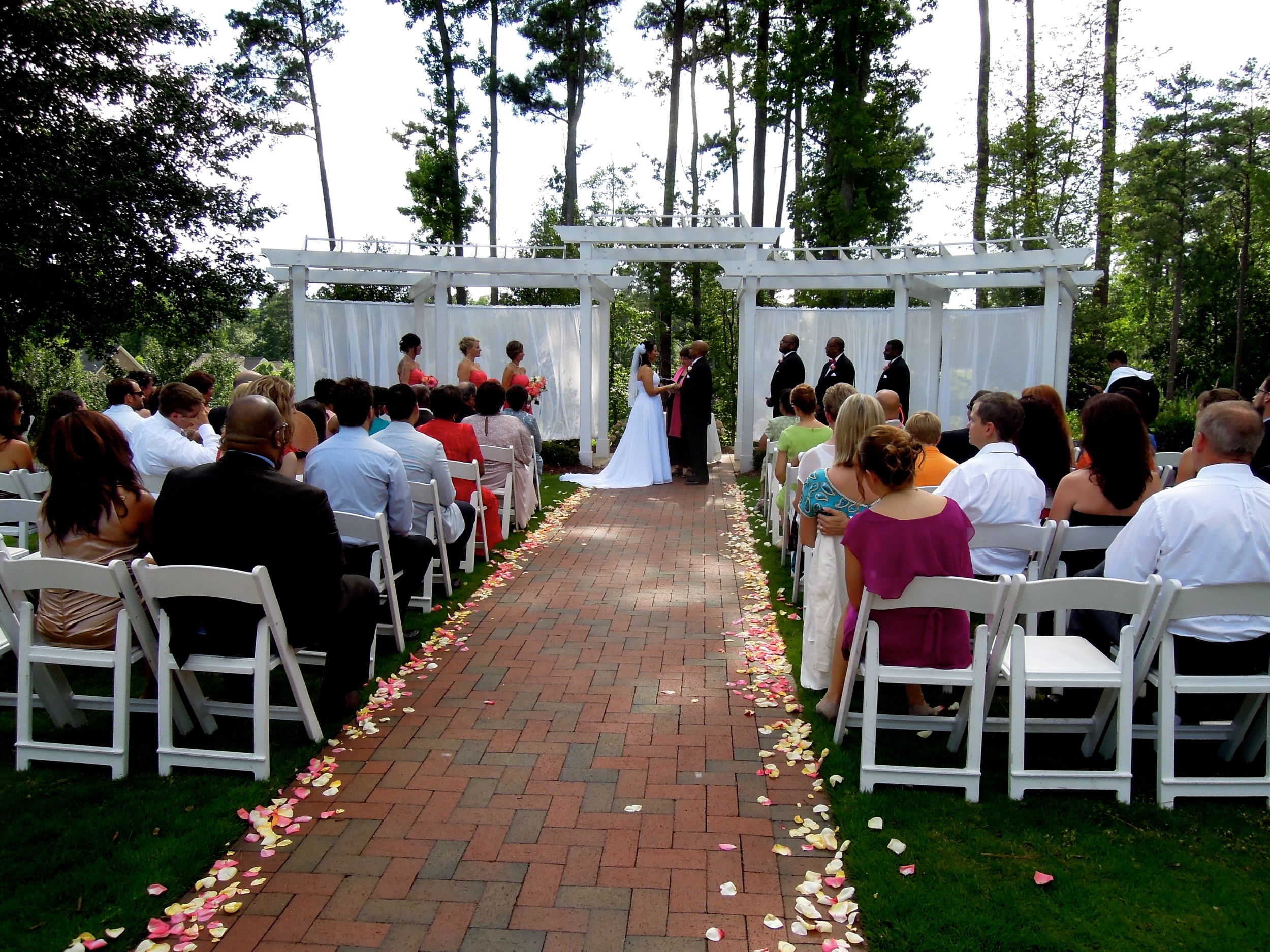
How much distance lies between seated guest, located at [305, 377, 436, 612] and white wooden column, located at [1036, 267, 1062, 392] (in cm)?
931

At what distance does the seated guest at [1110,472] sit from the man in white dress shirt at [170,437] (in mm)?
4956

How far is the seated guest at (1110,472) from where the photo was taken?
4.16 m

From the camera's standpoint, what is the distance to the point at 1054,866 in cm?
294

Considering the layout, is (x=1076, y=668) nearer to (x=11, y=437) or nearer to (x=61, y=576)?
(x=61, y=576)

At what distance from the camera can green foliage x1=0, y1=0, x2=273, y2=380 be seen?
13.5m

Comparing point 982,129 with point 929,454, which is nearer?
point 929,454

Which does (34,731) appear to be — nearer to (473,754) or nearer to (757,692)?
(473,754)

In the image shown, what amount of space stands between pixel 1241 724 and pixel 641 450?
871 centimetres

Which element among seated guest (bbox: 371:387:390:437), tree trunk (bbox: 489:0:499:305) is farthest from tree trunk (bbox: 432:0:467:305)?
seated guest (bbox: 371:387:390:437)

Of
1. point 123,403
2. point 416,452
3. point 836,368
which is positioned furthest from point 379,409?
point 836,368

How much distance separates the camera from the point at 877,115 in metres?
20.2

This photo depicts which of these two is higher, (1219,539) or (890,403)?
(890,403)

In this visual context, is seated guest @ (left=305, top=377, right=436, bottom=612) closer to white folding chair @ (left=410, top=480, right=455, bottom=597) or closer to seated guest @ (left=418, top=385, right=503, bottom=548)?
white folding chair @ (left=410, top=480, right=455, bottom=597)

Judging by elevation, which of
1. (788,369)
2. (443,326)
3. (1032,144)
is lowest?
(788,369)
